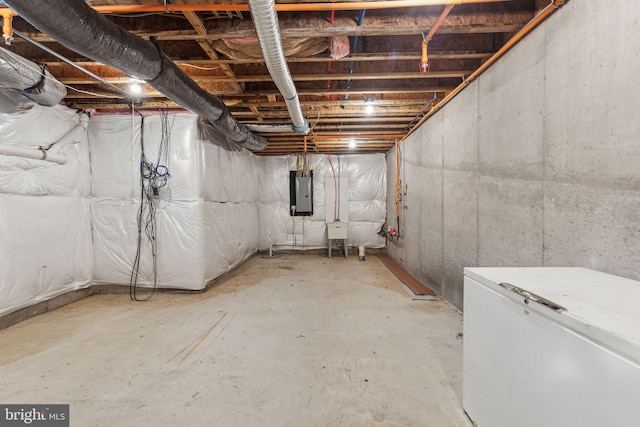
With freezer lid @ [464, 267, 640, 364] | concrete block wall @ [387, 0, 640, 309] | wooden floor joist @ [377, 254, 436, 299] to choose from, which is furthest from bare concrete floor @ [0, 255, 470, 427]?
concrete block wall @ [387, 0, 640, 309]

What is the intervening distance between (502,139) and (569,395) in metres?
1.68

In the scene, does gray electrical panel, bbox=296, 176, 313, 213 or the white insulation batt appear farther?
gray electrical panel, bbox=296, 176, 313, 213

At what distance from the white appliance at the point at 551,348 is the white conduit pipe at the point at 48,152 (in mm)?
3740

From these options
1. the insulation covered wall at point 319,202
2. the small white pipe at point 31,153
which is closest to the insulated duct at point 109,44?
the small white pipe at point 31,153

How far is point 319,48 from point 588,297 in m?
2.13

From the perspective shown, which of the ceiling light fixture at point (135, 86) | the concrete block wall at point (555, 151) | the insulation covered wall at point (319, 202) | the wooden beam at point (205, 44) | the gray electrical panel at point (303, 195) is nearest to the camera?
the concrete block wall at point (555, 151)

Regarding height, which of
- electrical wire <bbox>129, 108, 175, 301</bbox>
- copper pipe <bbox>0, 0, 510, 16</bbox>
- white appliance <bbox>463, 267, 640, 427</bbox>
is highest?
copper pipe <bbox>0, 0, 510, 16</bbox>

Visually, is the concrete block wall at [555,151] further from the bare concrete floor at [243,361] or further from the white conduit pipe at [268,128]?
the white conduit pipe at [268,128]

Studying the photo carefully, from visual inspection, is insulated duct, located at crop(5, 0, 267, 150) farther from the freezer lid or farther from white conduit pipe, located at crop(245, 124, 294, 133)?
the freezer lid

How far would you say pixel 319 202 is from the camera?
573 cm

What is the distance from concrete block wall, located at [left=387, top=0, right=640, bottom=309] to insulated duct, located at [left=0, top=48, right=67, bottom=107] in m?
3.56

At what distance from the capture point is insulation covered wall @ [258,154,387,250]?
5.73 meters

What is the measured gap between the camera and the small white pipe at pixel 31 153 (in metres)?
2.30

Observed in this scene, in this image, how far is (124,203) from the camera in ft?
10.5
